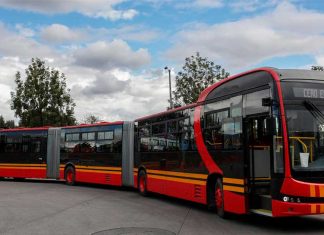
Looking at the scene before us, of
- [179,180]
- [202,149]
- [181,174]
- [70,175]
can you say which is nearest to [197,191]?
[202,149]

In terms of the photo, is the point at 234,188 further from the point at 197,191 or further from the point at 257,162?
the point at 197,191

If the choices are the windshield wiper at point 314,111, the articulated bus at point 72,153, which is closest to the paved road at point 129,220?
the windshield wiper at point 314,111

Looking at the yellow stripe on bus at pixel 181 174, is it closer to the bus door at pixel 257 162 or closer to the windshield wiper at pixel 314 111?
the bus door at pixel 257 162

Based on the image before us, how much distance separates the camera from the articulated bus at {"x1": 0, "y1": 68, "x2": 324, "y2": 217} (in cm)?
923

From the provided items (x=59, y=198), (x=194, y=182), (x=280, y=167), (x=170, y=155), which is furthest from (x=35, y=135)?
(x=280, y=167)

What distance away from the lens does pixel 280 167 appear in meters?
9.25

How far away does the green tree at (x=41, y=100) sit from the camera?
4066 cm

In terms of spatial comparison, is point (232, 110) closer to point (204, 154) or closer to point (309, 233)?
point (204, 154)

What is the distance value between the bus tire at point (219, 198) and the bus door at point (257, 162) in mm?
1222

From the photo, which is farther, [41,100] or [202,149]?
[41,100]

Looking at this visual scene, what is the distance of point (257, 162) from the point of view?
10.7 meters

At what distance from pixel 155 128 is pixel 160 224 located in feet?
21.1

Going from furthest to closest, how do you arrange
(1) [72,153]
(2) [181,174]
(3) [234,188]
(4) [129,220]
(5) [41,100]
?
(5) [41,100] → (1) [72,153] → (2) [181,174] → (4) [129,220] → (3) [234,188]

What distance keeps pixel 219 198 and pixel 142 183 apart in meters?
6.79
